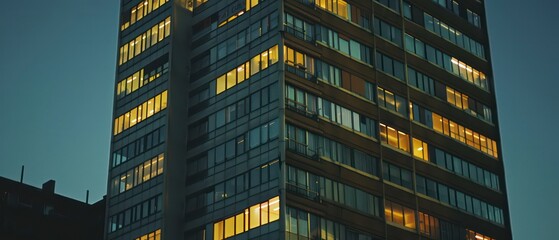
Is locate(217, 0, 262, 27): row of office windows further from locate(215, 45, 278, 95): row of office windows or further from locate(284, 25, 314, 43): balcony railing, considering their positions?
locate(215, 45, 278, 95): row of office windows

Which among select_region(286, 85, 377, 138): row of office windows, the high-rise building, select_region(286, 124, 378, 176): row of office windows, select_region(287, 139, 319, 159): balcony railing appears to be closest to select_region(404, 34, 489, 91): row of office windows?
the high-rise building

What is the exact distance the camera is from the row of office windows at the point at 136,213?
84.5 meters

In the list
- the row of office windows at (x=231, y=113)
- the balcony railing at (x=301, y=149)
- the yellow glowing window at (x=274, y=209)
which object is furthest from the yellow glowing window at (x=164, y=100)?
the yellow glowing window at (x=274, y=209)

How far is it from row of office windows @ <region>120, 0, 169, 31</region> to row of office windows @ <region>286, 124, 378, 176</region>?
25.0 meters

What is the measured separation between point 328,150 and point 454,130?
823 inches

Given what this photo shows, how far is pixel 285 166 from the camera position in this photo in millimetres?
74500

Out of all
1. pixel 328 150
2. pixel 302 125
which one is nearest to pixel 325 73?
pixel 302 125

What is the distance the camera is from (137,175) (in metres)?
89.0

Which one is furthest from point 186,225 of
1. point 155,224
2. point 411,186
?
point 411,186

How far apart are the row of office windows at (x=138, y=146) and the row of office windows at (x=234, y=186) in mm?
7126

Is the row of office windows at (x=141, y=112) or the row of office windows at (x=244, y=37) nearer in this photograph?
the row of office windows at (x=244, y=37)

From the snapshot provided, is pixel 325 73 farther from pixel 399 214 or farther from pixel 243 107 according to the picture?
pixel 399 214

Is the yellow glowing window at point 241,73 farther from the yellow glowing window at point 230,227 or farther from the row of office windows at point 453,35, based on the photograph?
the row of office windows at point 453,35

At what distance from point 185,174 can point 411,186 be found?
22.0m
